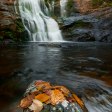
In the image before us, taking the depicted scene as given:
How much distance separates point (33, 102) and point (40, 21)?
58.1 feet

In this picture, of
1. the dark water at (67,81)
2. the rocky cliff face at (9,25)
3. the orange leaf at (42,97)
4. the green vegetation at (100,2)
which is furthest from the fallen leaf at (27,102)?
the green vegetation at (100,2)

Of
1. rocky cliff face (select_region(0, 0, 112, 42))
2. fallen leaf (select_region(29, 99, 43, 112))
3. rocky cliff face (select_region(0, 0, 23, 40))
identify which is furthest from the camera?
rocky cliff face (select_region(0, 0, 112, 42))

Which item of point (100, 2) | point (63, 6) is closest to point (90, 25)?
point (100, 2)

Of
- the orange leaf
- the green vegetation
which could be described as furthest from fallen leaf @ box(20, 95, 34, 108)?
the green vegetation

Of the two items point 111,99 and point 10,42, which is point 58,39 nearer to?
point 10,42

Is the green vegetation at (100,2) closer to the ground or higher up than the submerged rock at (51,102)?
higher up

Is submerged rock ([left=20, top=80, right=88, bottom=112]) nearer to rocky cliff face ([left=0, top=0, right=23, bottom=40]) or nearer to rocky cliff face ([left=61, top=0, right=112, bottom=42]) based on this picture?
rocky cliff face ([left=0, top=0, right=23, bottom=40])

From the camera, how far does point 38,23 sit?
2088 centimetres

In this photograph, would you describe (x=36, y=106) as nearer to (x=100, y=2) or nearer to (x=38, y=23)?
(x=38, y=23)

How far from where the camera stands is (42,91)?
4.22 metres

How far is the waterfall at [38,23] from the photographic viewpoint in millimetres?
20109

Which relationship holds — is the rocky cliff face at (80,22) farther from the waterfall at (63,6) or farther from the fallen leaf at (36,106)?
the fallen leaf at (36,106)

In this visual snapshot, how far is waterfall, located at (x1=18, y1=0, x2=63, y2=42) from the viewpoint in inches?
792

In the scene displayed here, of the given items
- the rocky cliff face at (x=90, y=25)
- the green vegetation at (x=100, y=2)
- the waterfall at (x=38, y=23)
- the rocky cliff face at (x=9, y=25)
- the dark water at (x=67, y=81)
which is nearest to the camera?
the dark water at (x=67, y=81)
